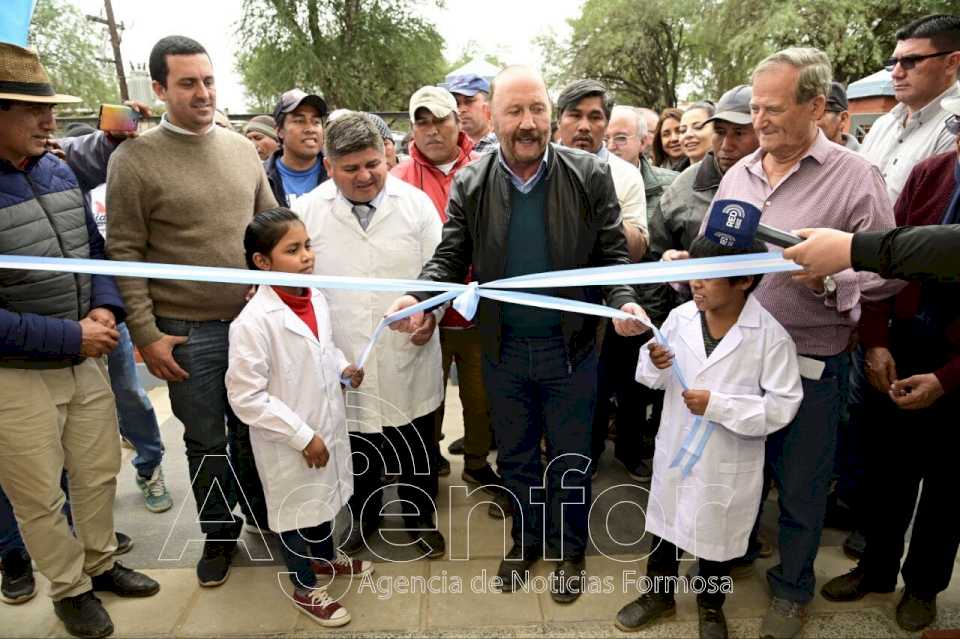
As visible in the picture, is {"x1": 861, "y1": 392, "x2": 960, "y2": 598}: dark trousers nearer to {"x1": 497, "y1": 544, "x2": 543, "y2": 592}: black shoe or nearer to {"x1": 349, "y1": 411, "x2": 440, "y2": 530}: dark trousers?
{"x1": 497, "y1": 544, "x2": 543, "y2": 592}: black shoe

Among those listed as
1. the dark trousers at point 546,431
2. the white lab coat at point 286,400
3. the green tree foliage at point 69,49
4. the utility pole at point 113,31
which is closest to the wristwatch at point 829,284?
the dark trousers at point 546,431

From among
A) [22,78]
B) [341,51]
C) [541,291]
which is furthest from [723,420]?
[341,51]

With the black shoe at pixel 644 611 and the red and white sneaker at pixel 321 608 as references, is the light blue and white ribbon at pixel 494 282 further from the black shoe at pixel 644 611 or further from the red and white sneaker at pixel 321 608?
the red and white sneaker at pixel 321 608

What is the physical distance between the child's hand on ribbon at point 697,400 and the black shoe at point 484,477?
5.92 feet

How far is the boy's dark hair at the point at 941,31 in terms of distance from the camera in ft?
10.5

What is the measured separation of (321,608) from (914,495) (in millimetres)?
2619

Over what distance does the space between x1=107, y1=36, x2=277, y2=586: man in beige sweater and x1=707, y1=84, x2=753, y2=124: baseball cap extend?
2329 mm

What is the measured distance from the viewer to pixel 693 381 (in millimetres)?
2500

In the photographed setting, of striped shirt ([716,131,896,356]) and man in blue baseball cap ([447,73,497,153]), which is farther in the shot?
man in blue baseball cap ([447,73,497,153])

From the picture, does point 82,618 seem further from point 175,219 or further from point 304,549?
point 175,219

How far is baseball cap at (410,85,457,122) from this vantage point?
368 cm

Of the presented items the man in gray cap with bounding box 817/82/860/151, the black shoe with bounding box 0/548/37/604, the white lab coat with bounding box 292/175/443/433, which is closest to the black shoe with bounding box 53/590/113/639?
the black shoe with bounding box 0/548/37/604

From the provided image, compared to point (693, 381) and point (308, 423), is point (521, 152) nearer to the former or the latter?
point (693, 381)

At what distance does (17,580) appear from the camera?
3.04 m
